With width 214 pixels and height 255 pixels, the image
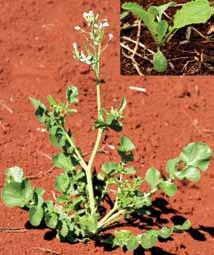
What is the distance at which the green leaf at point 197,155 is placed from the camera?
8.52ft

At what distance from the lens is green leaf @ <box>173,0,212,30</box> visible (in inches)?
125

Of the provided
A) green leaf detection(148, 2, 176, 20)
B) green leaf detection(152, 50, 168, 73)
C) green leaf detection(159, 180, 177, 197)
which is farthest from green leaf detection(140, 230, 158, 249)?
green leaf detection(148, 2, 176, 20)

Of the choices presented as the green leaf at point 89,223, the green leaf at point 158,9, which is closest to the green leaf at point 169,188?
the green leaf at point 89,223

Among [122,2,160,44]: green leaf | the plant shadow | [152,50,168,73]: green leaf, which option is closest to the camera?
the plant shadow

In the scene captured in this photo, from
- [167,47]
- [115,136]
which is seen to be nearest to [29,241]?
[115,136]

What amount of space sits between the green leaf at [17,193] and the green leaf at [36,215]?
38mm

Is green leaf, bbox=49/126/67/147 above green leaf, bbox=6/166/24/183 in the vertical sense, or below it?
above

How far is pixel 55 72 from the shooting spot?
344 cm

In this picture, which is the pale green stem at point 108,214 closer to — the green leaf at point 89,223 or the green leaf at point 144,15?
the green leaf at point 89,223

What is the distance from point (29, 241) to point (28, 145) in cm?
47

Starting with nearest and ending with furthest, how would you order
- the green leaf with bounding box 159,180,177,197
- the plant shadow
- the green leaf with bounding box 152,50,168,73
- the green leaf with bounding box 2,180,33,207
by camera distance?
the green leaf with bounding box 2,180,33,207 → the green leaf with bounding box 159,180,177,197 → the plant shadow → the green leaf with bounding box 152,50,168,73

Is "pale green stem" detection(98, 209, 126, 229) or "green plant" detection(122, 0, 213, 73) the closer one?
"pale green stem" detection(98, 209, 126, 229)

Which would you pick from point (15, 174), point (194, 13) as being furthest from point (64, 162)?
point (194, 13)

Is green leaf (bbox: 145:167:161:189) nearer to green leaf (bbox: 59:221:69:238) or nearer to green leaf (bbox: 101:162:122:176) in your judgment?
green leaf (bbox: 101:162:122:176)
